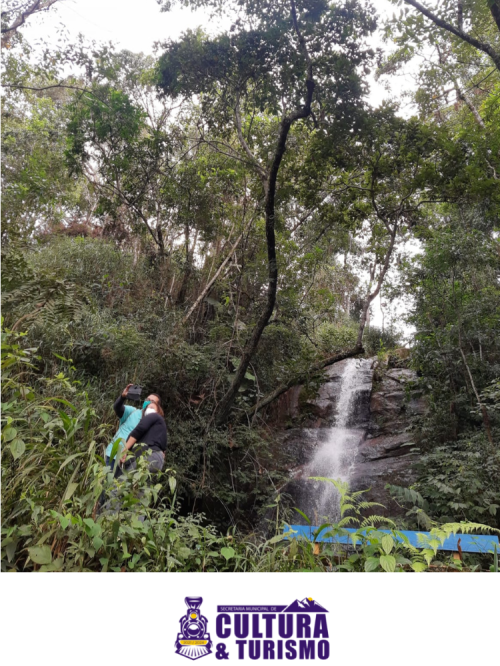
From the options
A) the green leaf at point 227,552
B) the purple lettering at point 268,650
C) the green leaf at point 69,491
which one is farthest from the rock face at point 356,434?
the green leaf at point 69,491

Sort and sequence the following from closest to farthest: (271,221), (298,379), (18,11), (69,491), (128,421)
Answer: (69,491) → (128,421) → (18,11) → (271,221) → (298,379)

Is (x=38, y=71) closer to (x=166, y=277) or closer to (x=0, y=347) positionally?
(x=166, y=277)

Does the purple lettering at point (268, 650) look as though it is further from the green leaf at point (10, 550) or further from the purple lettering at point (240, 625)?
the green leaf at point (10, 550)

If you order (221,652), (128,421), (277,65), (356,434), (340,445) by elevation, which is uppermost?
(277,65)

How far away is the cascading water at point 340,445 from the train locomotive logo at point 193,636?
3140mm

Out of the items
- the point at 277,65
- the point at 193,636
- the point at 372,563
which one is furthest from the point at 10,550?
the point at 277,65

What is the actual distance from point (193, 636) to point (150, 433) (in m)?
1.56

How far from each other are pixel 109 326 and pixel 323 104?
3.46 m

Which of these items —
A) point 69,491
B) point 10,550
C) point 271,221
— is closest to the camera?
point 10,550

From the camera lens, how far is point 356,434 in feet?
23.5

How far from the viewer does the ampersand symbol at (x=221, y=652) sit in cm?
143

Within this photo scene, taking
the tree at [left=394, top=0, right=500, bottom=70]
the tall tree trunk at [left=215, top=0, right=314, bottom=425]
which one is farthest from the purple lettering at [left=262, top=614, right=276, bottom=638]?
the tree at [left=394, top=0, right=500, bottom=70]

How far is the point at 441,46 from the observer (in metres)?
3.92

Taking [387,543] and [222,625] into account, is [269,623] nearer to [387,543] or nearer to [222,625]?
[222,625]
